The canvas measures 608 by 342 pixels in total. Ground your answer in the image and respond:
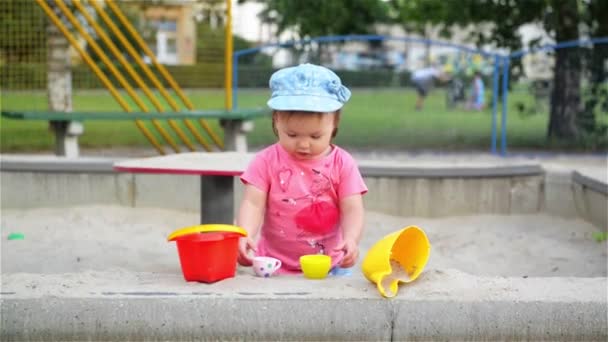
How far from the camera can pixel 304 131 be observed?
3.19 meters

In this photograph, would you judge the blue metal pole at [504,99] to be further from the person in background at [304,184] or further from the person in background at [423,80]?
the person in background at [304,184]

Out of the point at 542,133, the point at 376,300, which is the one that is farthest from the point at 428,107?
the point at 376,300

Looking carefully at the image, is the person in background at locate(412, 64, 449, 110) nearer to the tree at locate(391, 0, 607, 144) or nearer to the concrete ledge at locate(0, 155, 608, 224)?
the tree at locate(391, 0, 607, 144)

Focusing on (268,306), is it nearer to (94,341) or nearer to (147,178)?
(94,341)

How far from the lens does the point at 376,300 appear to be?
268 cm

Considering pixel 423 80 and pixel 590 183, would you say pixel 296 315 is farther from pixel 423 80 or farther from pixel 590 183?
pixel 423 80

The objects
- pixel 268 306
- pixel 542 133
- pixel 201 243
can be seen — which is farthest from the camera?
pixel 542 133

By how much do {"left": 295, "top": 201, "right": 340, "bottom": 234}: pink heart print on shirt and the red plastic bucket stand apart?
497 millimetres

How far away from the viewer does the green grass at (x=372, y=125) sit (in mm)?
10084

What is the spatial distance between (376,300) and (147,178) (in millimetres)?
4459

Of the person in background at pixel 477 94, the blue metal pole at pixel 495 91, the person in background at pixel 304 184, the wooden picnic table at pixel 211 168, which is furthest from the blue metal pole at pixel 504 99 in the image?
the person in background at pixel 304 184

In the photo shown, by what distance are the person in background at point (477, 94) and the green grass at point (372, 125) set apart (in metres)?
0.21

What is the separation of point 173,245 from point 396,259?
282 centimetres

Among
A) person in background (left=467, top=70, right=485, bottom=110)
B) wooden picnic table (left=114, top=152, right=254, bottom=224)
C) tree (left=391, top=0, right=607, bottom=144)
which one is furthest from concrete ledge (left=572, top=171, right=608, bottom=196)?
person in background (left=467, top=70, right=485, bottom=110)
